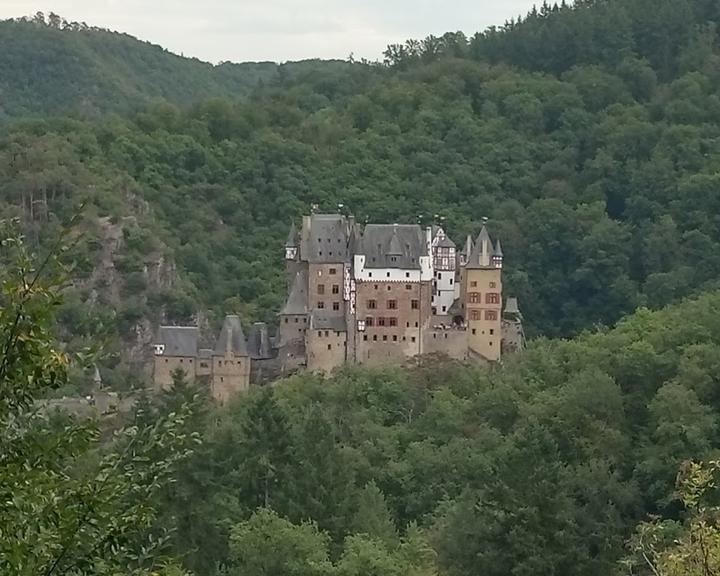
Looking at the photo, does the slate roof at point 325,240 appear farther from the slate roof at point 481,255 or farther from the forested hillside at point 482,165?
the forested hillside at point 482,165

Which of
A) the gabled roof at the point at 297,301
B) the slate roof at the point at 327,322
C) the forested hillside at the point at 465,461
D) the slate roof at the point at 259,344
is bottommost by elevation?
the forested hillside at the point at 465,461

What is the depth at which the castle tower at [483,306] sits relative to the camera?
51.8 m

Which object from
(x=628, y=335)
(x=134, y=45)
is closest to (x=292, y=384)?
(x=628, y=335)

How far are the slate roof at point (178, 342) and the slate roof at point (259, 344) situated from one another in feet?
5.92

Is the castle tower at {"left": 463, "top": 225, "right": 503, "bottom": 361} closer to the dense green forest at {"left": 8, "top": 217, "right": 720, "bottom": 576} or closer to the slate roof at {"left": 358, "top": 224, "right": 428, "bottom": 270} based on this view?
the dense green forest at {"left": 8, "top": 217, "right": 720, "bottom": 576}

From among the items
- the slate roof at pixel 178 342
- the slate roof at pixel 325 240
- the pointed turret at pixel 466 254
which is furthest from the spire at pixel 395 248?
the slate roof at pixel 178 342

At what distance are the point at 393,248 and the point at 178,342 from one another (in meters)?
7.67

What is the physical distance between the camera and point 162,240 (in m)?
79.1

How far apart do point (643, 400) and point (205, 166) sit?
5055 cm

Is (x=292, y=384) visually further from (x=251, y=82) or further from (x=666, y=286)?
(x=251, y=82)

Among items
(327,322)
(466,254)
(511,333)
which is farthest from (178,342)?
(511,333)

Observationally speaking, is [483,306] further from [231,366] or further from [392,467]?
[392,467]

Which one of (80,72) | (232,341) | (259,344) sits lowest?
(259,344)

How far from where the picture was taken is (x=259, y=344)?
5397cm
